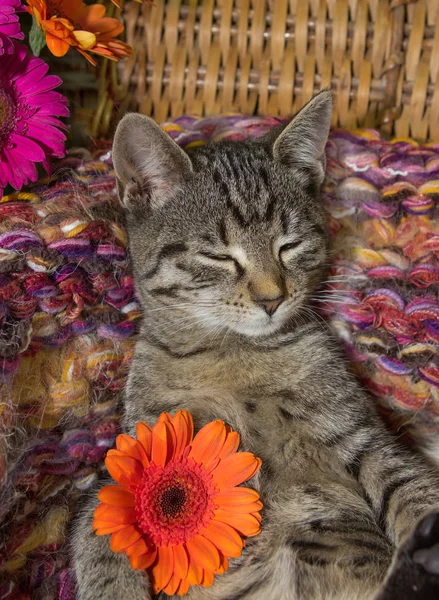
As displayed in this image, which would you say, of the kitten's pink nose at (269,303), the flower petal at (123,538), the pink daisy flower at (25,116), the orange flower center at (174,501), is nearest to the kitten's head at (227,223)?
the kitten's pink nose at (269,303)

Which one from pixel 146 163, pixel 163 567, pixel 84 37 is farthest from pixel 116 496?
pixel 84 37

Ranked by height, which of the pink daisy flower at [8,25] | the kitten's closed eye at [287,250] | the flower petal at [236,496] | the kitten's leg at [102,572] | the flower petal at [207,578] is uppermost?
the pink daisy flower at [8,25]

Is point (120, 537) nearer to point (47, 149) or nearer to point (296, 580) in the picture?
point (296, 580)

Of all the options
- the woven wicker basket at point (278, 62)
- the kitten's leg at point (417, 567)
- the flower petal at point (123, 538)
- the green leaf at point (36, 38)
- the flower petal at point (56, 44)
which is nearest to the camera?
the kitten's leg at point (417, 567)

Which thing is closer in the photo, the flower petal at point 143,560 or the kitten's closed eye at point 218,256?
the flower petal at point 143,560

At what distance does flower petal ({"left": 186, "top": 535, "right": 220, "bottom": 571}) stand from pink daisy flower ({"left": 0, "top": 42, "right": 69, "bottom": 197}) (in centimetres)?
69

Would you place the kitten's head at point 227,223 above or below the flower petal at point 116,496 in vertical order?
above

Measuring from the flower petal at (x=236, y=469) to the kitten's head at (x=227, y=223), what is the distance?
0.73 feet

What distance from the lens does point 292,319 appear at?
1255 mm

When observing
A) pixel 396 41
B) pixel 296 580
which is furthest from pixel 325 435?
pixel 396 41

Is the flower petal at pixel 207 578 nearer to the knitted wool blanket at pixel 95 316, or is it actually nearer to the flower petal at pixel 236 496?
the flower petal at pixel 236 496

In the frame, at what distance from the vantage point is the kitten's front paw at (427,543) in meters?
0.91

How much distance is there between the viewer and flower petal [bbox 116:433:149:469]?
110cm

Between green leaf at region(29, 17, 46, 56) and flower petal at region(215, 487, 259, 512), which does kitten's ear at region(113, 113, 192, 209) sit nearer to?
green leaf at region(29, 17, 46, 56)
